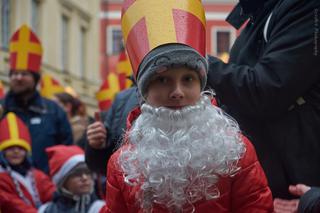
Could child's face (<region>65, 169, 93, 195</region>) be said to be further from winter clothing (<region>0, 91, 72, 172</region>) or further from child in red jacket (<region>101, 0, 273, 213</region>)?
child in red jacket (<region>101, 0, 273, 213</region>)

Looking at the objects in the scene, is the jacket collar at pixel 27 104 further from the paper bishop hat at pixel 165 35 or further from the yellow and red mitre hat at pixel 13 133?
the paper bishop hat at pixel 165 35

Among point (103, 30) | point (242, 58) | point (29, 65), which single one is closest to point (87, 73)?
point (103, 30)

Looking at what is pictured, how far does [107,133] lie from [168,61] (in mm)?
1370

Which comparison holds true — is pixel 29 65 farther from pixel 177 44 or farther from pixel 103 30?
pixel 103 30

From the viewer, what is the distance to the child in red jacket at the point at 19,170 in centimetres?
582

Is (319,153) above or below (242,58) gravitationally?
below

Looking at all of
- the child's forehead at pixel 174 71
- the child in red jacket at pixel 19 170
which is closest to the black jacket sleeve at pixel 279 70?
the child's forehead at pixel 174 71

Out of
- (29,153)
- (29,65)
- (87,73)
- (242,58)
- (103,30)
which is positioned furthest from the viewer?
(103,30)

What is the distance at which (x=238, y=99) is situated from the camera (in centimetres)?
306

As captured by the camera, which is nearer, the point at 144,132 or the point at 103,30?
the point at 144,132

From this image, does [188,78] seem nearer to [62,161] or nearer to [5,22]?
[62,161]

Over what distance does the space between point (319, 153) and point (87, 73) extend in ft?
85.1

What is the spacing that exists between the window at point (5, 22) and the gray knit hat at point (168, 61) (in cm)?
1793

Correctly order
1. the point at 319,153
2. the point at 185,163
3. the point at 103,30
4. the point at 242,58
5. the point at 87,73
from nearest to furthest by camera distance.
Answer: the point at 185,163, the point at 319,153, the point at 242,58, the point at 87,73, the point at 103,30
